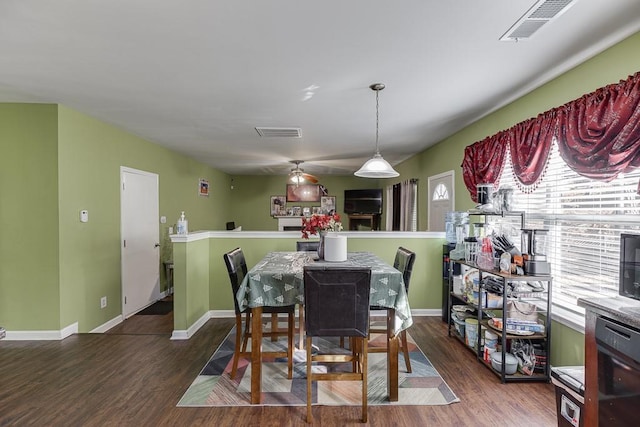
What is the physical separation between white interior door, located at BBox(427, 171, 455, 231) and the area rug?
2440 millimetres

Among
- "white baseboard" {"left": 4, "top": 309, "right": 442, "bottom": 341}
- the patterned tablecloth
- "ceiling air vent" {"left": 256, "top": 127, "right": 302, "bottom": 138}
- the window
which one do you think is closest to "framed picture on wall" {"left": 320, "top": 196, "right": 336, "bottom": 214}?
→ "ceiling air vent" {"left": 256, "top": 127, "right": 302, "bottom": 138}

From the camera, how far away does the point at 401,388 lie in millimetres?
2410

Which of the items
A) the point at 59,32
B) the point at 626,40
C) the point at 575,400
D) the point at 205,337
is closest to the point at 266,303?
the point at 205,337

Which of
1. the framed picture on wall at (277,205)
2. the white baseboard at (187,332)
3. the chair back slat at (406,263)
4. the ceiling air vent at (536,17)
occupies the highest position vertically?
the ceiling air vent at (536,17)

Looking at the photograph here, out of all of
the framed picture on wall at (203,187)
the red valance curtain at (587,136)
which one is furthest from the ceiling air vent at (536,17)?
the framed picture on wall at (203,187)

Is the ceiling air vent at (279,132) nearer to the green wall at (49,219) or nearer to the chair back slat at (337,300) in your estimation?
the green wall at (49,219)

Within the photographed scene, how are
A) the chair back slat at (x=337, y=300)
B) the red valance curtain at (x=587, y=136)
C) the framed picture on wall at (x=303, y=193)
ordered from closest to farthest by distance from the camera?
1. the red valance curtain at (x=587, y=136)
2. the chair back slat at (x=337, y=300)
3. the framed picture on wall at (x=303, y=193)

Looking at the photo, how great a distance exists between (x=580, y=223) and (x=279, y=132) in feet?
10.9

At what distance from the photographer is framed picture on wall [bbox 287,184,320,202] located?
8.77 meters

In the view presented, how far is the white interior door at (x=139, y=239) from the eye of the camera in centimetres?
414

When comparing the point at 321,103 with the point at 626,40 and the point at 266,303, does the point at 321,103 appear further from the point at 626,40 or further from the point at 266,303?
the point at 626,40

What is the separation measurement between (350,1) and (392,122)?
7.60 ft

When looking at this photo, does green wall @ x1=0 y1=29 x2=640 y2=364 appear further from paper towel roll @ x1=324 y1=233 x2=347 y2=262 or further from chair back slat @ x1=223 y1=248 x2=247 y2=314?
paper towel roll @ x1=324 y1=233 x2=347 y2=262

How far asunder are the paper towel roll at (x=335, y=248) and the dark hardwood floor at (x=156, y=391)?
1.10 m
